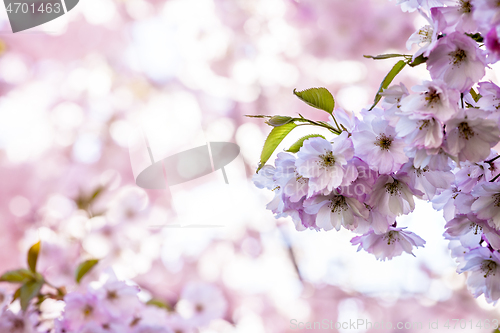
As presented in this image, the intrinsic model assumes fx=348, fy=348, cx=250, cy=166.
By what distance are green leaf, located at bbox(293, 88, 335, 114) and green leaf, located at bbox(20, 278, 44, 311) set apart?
2.77ft

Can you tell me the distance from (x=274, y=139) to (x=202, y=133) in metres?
1.08

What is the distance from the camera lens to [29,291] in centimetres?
87

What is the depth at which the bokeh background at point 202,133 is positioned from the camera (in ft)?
4.73

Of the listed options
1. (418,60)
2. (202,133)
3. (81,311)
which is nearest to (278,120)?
(418,60)

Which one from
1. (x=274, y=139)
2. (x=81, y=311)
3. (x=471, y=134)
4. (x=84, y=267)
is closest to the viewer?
(x=471, y=134)

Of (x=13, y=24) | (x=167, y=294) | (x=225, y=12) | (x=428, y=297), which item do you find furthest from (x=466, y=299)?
(x=13, y=24)

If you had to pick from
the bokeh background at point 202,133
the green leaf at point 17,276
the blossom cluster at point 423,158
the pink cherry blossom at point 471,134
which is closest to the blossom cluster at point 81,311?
the green leaf at point 17,276

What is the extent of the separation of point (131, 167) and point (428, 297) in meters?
1.42

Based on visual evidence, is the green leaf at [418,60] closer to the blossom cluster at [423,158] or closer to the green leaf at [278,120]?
the blossom cluster at [423,158]

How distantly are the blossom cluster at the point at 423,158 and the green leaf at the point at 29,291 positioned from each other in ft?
2.45

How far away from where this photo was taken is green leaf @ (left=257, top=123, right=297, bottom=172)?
43 centimetres

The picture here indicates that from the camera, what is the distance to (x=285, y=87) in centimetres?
151

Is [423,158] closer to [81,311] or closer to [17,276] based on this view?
[81,311]

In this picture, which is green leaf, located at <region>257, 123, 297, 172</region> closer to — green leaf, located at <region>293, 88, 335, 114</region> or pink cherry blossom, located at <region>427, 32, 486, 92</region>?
green leaf, located at <region>293, 88, 335, 114</region>
